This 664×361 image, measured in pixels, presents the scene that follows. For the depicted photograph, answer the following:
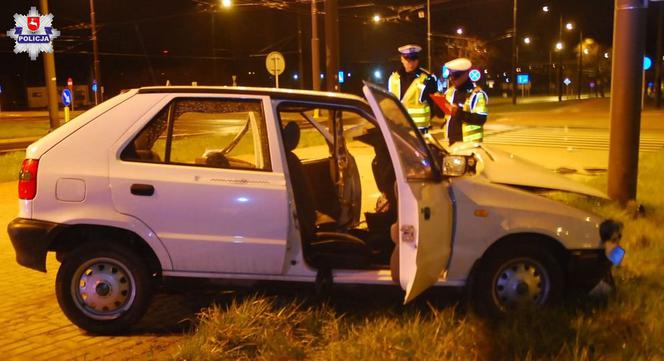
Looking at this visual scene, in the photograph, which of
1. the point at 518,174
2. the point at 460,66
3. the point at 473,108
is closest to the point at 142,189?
the point at 518,174

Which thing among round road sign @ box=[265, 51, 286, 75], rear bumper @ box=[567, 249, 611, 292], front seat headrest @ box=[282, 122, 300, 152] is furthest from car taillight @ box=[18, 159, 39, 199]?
round road sign @ box=[265, 51, 286, 75]

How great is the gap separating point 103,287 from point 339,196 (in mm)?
2072

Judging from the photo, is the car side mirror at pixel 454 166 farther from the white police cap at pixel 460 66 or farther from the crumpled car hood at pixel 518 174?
the white police cap at pixel 460 66

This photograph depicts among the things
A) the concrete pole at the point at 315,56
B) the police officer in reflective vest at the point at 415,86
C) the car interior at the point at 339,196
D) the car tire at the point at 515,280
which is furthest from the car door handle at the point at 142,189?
the concrete pole at the point at 315,56

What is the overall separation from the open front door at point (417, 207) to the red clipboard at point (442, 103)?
2826mm

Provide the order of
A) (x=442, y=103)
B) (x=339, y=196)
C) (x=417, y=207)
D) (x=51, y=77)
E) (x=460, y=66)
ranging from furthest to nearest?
(x=51, y=77) < (x=460, y=66) < (x=442, y=103) < (x=339, y=196) < (x=417, y=207)

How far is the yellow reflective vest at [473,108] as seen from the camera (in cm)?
782

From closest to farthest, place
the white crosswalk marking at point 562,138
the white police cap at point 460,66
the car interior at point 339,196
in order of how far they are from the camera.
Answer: the car interior at point 339,196, the white police cap at point 460,66, the white crosswalk marking at point 562,138

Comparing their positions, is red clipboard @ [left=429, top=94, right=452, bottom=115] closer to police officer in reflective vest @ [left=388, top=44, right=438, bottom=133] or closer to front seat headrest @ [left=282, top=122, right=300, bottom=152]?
police officer in reflective vest @ [left=388, top=44, right=438, bottom=133]

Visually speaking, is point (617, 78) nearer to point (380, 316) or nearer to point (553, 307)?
point (553, 307)

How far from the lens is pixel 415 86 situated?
687cm

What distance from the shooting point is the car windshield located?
4.20 metres

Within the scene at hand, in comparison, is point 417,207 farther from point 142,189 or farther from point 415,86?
point 415,86

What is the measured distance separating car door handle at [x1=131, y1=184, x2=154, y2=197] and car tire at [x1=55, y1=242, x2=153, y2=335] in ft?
1.38
